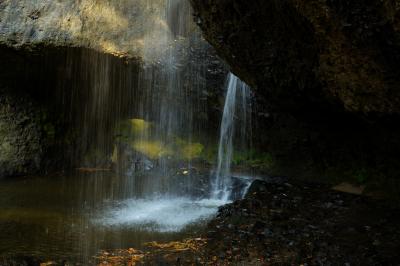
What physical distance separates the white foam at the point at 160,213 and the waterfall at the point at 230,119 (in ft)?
5.13

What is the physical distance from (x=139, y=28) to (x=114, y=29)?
560mm

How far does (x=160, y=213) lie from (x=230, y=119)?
3.44 meters

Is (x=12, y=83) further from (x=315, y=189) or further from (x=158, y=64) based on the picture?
(x=315, y=189)

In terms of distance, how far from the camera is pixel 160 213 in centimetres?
651

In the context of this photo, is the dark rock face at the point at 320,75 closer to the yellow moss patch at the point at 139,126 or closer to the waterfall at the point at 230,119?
the waterfall at the point at 230,119

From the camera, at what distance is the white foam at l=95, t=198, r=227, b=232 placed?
5824 millimetres

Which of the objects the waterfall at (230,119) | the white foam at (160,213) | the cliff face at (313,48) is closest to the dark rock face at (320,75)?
the cliff face at (313,48)

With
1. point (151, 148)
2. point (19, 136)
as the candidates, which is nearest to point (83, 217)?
point (19, 136)

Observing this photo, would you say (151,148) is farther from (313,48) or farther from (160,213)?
(313,48)

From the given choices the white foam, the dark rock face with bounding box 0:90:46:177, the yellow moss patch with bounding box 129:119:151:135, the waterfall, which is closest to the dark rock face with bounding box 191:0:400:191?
the waterfall

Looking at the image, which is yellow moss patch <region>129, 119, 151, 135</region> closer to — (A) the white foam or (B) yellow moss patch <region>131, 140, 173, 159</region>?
(B) yellow moss patch <region>131, 140, 173, 159</region>

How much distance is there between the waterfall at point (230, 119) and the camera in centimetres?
903

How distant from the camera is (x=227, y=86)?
915cm

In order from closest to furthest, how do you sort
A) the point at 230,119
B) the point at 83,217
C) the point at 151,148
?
1. the point at 83,217
2. the point at 230,119
3. the point at 151,148
